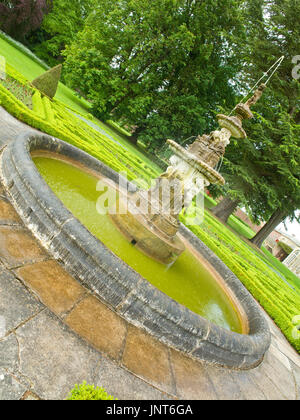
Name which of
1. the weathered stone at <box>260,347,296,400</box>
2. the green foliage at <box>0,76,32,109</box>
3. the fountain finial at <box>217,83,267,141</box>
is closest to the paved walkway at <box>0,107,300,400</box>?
the weathered stone at <box>260,347,296,400</box>

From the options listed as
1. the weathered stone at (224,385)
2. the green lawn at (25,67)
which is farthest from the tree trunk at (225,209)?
the weathered stone at (224,385)

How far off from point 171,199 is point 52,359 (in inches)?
166

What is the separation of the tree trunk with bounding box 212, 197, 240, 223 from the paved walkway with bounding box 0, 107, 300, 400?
17.1m

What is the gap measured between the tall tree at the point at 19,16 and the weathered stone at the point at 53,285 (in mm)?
37867

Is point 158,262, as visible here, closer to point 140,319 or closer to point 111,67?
point 140,319

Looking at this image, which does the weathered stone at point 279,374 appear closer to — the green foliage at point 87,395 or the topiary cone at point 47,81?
the green foliage at point 87,395

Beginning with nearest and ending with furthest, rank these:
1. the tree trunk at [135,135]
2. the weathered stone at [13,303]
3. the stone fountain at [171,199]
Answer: the weathered stone at [13,303]
the stone fountain at [171,199]
the tree trunk at [135,135]

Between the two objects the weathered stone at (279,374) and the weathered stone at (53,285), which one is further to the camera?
the weathered stone at (279,374)

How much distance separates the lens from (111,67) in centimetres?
2561

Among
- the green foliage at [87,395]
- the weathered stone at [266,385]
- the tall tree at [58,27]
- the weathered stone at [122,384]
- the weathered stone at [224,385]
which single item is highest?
the tall tree at [58,27]

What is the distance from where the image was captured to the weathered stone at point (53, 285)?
2757 mm
